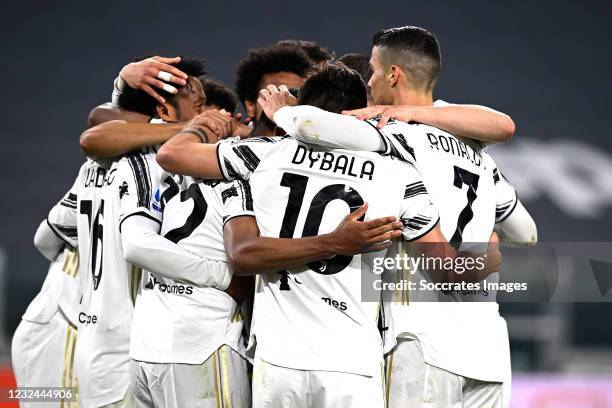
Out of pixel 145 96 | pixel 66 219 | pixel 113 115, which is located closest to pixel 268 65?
pixel 145 96

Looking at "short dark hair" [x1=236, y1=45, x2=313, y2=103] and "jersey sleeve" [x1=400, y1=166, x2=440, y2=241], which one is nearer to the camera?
"jersey sleeve" [x1=400, y1=166, x2=440, y2=241]

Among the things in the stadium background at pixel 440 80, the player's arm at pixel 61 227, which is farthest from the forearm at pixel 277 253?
the stadium background at pixel 440 80

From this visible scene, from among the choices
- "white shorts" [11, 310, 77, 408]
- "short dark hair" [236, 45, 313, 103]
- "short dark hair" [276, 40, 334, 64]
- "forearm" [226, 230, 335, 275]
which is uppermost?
"short dark hair" [276, 40, 334, 64]

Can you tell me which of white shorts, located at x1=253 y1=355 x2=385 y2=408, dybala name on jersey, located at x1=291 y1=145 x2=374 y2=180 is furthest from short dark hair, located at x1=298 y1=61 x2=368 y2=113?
white shorts, located at x1=253 y1=355 x2=385 y2=408

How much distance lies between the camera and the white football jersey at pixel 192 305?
11.3 feet

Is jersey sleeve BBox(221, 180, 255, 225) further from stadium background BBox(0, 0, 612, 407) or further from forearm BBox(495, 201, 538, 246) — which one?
stadium background BBox(0, 0, 612, 407)

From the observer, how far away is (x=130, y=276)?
3.87m

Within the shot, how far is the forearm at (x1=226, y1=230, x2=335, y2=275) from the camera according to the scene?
3.04m

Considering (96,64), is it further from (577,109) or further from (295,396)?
(295,396)

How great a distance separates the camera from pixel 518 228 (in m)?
3.79

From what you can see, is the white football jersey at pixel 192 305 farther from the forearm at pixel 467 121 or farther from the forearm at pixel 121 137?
the forearm at pixel 467 121

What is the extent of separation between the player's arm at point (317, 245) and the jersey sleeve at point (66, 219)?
145 cm

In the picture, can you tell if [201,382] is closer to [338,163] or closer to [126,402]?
[126,402]

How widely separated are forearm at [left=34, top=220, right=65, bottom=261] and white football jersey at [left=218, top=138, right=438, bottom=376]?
168 cm
